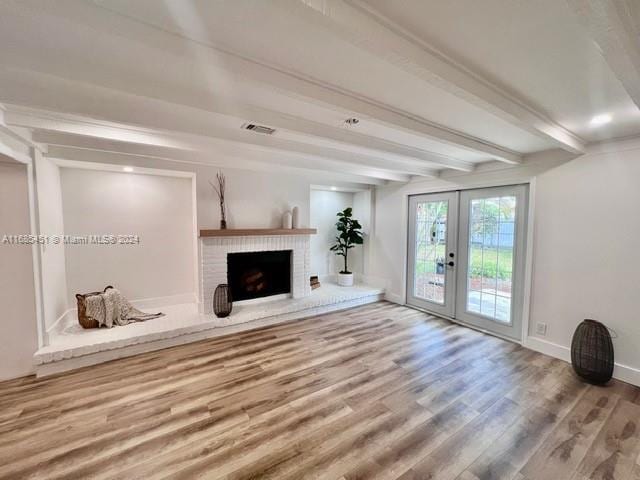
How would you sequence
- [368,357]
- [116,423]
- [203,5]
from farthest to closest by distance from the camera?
[368,357] < [116,423] < [203,5]

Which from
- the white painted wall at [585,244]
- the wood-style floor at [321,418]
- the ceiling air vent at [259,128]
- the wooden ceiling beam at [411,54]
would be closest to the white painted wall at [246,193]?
the ceiling air vent at [259,128]

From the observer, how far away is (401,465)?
5.77 feet

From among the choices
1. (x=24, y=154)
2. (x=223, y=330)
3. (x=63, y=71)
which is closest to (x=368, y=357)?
(x=223, y=330)

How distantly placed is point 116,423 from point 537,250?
456 cm

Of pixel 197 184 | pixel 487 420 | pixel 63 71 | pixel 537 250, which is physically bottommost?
pixel 487 420

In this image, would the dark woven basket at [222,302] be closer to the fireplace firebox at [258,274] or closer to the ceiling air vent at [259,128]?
the fireplace firebox at [258,274]

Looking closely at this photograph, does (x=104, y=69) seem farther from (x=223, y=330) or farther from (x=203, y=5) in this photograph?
(x=223, y=330)

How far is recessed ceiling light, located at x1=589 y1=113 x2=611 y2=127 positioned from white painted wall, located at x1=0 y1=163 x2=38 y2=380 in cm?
511

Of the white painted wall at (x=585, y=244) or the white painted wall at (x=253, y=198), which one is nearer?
the white painted wall at (x=585, y=244)

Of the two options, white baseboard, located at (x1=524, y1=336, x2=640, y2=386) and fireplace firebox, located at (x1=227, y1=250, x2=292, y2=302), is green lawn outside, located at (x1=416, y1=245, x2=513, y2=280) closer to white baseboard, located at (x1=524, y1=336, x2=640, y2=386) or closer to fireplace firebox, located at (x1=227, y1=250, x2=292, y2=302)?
white baseboard, located at (x1=524, y1=336, x2=640, y2=386)

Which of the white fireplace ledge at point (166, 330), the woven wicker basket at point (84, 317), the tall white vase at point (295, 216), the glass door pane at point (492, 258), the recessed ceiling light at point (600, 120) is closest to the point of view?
the recessed ceiling light at point (600, 120)

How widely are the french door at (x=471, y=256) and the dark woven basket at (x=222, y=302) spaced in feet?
10.3

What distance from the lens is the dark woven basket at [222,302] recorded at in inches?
151

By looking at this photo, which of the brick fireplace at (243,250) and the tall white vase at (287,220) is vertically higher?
the tall white vase at (287,220)
